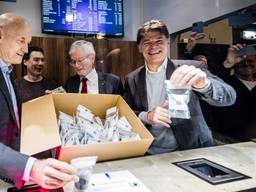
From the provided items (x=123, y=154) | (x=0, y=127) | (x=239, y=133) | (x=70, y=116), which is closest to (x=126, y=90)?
(x=70, y=116)

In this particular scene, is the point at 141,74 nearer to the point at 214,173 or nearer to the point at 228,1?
the point at 214,173

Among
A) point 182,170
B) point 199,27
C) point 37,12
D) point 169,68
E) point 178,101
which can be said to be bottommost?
point 182,170

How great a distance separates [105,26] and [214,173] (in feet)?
9.29

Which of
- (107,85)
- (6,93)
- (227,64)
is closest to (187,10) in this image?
(227,64)

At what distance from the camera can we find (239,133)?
1938 millimetres

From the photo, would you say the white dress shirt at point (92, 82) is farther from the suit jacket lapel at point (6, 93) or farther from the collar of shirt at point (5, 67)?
the suit jacket lapel at point (6, 93)

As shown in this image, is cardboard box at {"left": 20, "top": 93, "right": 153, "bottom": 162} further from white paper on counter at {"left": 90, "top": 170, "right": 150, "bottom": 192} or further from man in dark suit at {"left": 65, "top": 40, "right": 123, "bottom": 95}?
man in dark suit at {"left": 65, "top": 40, "right": 123, "bottom": 95}

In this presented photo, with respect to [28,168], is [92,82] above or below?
above

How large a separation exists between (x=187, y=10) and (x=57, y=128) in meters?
1.88

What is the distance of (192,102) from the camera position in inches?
55.8

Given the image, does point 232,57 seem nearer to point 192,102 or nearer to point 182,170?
point 192,102

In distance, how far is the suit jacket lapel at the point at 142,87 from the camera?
1514mm

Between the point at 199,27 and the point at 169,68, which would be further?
the point at 199,27

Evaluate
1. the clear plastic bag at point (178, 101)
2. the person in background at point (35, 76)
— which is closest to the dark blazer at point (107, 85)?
the person in background at point (35, 76)
